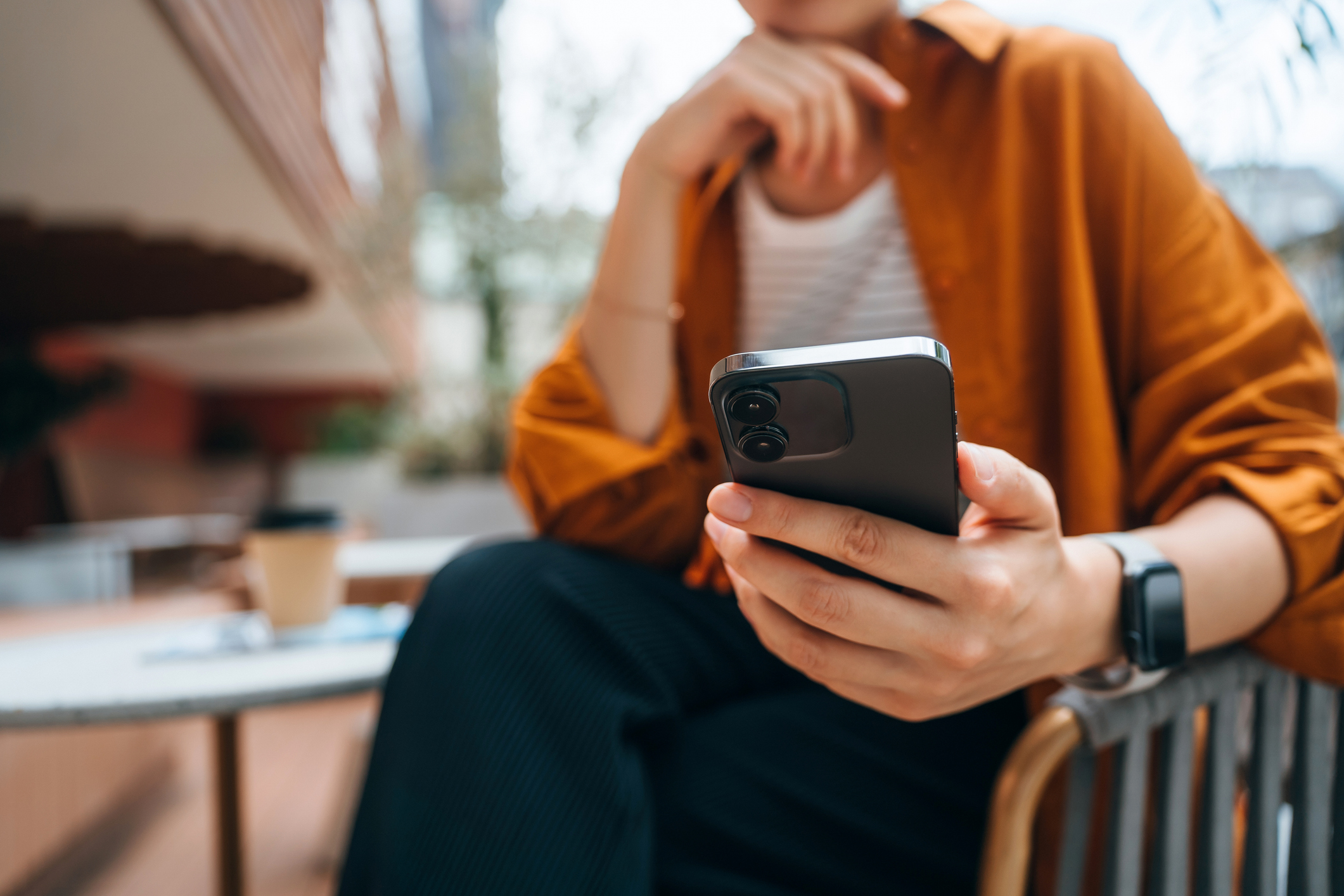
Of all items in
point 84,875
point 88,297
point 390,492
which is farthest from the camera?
point 88,297

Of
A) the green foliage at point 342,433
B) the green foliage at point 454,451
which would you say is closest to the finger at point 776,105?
the green foliage at point 454,451

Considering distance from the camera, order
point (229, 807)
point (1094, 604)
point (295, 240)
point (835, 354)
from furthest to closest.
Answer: point (295, 240), point (229, 807), point (1094, 604), point (835, 354)

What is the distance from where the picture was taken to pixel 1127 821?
395mm

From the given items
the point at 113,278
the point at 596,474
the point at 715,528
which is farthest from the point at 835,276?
the point at 113,278

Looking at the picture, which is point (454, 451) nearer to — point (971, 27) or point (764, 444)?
point (971, 27)

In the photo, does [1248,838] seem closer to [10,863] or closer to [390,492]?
[10,863]

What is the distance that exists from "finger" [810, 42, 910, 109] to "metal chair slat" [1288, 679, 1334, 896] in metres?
0.44

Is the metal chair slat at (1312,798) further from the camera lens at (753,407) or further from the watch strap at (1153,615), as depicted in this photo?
the camera lens at (753,407)

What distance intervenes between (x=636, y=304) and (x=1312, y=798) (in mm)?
513

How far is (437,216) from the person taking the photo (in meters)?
3.61

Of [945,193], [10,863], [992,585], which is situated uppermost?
[945,193]

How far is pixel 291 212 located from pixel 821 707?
3941 millimetres

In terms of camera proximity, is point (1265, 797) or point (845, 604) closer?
point (845, 604)

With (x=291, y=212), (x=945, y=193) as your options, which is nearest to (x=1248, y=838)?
(x=945, y=193)
